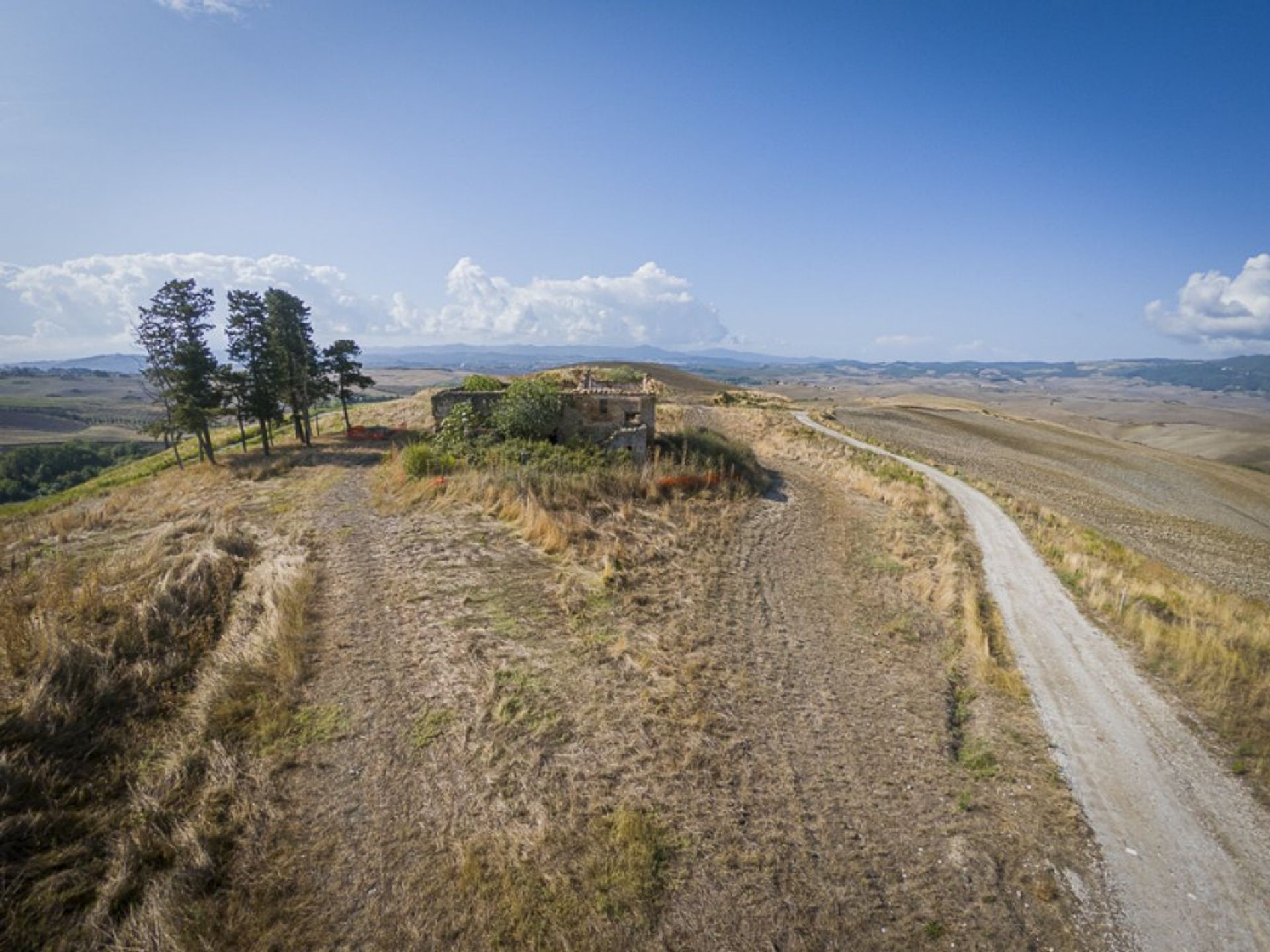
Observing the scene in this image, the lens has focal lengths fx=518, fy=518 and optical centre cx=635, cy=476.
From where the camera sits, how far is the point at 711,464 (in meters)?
22.5

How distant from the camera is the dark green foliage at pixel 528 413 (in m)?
23.1

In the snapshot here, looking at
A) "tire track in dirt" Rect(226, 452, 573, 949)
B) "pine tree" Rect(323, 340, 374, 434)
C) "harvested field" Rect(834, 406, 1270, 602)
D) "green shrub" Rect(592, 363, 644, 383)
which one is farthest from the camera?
"green shrub" Rect(592, 363, 644, 383)

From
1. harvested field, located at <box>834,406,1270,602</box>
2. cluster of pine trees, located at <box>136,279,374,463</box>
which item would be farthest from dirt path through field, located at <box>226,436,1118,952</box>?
cluster of pine trees, located at <box>136,279,374,463</box>

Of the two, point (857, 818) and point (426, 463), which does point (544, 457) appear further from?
point (857, 818)

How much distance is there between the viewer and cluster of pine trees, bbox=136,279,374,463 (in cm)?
2856

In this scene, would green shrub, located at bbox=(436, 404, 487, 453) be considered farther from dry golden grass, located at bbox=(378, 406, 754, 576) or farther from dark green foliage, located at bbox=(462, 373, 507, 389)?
dark green foliage, located at bbox=(462, 373, 507, 389)

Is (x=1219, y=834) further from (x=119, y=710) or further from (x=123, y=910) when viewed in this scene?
(x=119, y=710)

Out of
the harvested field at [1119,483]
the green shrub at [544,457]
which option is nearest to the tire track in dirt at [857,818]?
the green shrub at [544,457]

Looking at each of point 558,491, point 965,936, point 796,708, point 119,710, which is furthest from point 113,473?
point 965,936

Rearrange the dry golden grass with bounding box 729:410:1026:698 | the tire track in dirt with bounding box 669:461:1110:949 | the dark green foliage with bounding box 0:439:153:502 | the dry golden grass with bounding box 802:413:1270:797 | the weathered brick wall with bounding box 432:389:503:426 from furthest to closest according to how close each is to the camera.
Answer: the dark green foliage with bounding box 0:439:153:502 < the weathered brick wall with bounding box 432:389:503:426 < the dry golden grass with bounding box 729:410:1026:698 < the dry golden grass with bounding box 802:413:1270:797 < the tire track in dirt with bounding box 669:461:1110:949

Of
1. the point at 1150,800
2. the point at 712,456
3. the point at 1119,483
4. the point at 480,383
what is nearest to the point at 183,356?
the point at 480,383

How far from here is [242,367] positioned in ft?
106

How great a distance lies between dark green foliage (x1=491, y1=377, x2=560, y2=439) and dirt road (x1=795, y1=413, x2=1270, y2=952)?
18350 millimetres

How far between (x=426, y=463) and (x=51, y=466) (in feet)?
207
